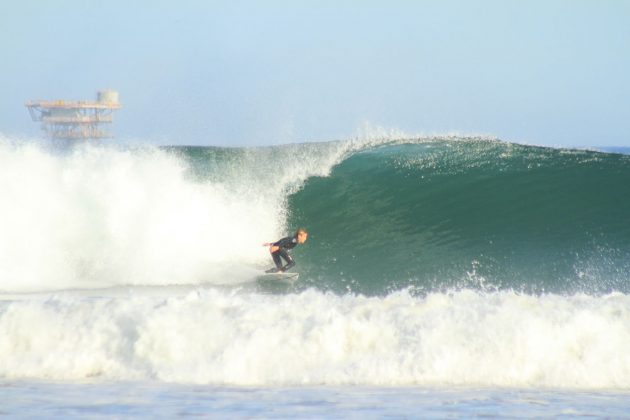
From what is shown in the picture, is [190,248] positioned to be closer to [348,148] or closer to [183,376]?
[348,148]

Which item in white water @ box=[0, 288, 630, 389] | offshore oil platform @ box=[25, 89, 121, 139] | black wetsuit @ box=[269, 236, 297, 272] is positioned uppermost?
Result: offshore oil platform @ box=[25, 89, 121, 139]

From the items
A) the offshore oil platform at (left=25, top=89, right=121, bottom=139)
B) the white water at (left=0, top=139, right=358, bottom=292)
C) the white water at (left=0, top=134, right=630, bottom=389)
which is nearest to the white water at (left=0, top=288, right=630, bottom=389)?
the white water at (left=0, top=134, right=630, bottom=389)

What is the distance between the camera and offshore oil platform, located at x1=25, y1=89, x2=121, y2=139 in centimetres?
9556

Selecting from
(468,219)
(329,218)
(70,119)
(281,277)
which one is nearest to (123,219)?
(281,277)

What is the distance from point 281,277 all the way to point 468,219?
4.41 metres

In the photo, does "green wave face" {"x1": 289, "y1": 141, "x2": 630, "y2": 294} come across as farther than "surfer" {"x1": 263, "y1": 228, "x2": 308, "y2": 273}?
No

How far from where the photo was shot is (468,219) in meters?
16.5

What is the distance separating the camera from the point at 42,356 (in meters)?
8.33

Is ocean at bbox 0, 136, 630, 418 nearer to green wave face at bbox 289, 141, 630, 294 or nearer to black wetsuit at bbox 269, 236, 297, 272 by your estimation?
green wave face at bbox 289, 141, 630, 294

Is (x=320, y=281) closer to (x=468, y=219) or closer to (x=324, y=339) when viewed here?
(x=468, y=219)

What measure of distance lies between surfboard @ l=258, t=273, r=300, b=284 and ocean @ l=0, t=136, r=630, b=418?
29 centimetres

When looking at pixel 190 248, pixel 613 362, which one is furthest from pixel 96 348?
pixel 190 248

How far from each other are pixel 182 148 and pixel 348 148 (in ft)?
15.4

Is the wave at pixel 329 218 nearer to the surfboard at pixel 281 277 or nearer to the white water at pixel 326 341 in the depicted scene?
the surfboard at pixel 281 277
